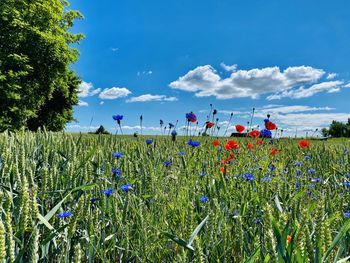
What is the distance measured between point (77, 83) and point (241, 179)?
3386cm

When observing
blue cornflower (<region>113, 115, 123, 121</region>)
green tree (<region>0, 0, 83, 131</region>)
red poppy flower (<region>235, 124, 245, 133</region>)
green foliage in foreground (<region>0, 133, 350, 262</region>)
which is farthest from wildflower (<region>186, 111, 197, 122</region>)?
green tree (<region>0, 0, 83, 131</region>)

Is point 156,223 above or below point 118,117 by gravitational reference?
below

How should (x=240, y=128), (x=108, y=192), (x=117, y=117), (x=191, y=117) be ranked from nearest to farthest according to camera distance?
(x=108, y=192)
(x=117, y=117)
(x=191, y=117)
(x=240, y=128)

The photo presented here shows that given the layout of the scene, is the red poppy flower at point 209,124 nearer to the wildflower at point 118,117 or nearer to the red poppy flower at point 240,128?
the red poppy flower at point 240,128

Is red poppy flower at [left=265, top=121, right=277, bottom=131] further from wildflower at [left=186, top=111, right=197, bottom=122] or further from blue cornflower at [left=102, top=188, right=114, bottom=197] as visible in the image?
blue cornflower at [left=102, top=188, right=114, bottom=197]

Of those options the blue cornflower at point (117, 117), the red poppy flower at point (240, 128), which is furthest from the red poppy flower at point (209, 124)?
the blue cornflower at point (117, 117)

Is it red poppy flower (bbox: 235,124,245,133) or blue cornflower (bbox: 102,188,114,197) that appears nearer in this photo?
blue cornflower (bbox: 102,188,114,197)

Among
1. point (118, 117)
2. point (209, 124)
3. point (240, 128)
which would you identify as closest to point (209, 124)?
point (209, 124)

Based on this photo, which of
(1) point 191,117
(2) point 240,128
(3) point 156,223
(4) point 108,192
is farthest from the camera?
(2) point 240,128

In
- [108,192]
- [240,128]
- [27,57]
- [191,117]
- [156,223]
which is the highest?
[27,57]

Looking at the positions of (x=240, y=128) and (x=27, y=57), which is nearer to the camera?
(x=240, y=128)

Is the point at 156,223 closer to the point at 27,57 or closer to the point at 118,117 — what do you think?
the point at 118,117

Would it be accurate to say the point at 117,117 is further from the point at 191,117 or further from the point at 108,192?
the point at 108,192

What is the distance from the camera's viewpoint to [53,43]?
23.6m
